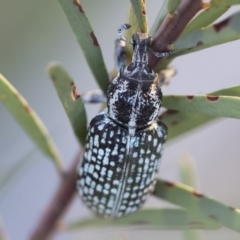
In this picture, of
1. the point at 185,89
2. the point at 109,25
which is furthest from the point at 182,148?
the point at 109,25

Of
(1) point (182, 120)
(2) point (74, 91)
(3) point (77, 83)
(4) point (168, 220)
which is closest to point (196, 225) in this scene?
(4) point (168, 220)

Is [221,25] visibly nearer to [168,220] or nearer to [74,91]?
[74,91]

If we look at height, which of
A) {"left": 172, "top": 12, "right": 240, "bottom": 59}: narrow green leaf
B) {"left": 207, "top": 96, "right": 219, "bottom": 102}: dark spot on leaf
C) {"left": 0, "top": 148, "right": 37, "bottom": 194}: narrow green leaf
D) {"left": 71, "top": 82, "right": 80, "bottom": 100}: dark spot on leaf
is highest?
{"left": 172, "top": 12, "right": 240, "bottom": 59}: narrow green leaf

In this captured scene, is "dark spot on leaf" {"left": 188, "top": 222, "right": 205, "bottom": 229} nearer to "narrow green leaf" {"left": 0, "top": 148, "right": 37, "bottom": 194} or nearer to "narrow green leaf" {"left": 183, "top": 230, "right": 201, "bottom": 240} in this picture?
"narrow green leaf" {"left": 183, "top": 230, "right": 201, "bottom": 240}

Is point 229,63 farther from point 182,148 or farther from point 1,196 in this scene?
point 1,196

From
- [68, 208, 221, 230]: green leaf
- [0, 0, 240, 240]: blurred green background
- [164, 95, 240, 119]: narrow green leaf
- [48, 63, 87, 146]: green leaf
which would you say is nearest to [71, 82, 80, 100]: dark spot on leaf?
[48, 63, 87, 146]: green leaf

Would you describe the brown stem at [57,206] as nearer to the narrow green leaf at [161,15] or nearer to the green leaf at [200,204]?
the green leaf at [200,204]

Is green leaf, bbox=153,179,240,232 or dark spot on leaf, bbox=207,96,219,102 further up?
dark spot on leaf, bbox=207,96,219,102

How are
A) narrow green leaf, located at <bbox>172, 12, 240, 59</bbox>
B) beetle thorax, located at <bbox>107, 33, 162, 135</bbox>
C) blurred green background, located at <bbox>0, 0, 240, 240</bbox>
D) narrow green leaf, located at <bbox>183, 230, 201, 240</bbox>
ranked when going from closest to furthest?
narrow green leaf, located at <bbox>172, 12, 240, 59</bbox>, beetle thorax, located at <bbox>107, 33, 162, 135</bbox>, narrow green leaf, located at <bbox>183, 230, 201, 240</bbox>, blurred green background, located at <bbox>0, 0, 240, 240</bbox>
